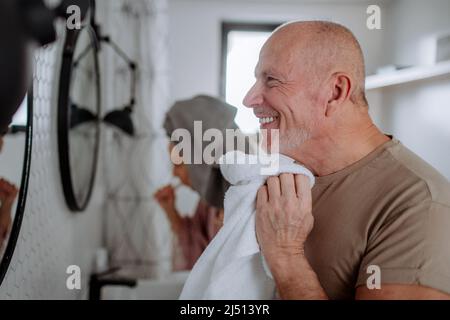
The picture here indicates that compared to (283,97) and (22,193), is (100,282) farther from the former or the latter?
(283,97)

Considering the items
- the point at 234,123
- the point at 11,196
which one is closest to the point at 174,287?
the point at 234,123

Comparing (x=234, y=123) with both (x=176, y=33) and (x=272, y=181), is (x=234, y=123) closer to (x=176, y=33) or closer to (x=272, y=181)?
(x=272, y=181)

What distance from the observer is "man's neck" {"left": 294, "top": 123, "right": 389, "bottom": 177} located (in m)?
0.59

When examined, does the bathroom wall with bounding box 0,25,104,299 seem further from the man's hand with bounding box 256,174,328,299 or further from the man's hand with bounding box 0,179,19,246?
the man's hand with bounding box 256,174,328,299

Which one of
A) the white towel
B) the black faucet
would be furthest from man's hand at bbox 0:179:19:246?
the black faucet

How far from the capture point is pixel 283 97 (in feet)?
1.90

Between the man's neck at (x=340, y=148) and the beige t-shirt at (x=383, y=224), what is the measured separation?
1cm

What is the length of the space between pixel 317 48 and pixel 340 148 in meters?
0.14

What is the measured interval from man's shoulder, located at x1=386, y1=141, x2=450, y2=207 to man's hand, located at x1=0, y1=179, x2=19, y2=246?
1.68ft

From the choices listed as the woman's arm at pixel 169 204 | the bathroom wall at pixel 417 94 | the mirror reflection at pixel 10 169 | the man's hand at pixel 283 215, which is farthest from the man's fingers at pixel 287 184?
the woman's arm at pixel 169 204

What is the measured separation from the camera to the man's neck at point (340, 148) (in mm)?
594

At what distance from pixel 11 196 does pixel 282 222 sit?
37 centimetres

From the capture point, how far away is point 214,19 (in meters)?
1.34
